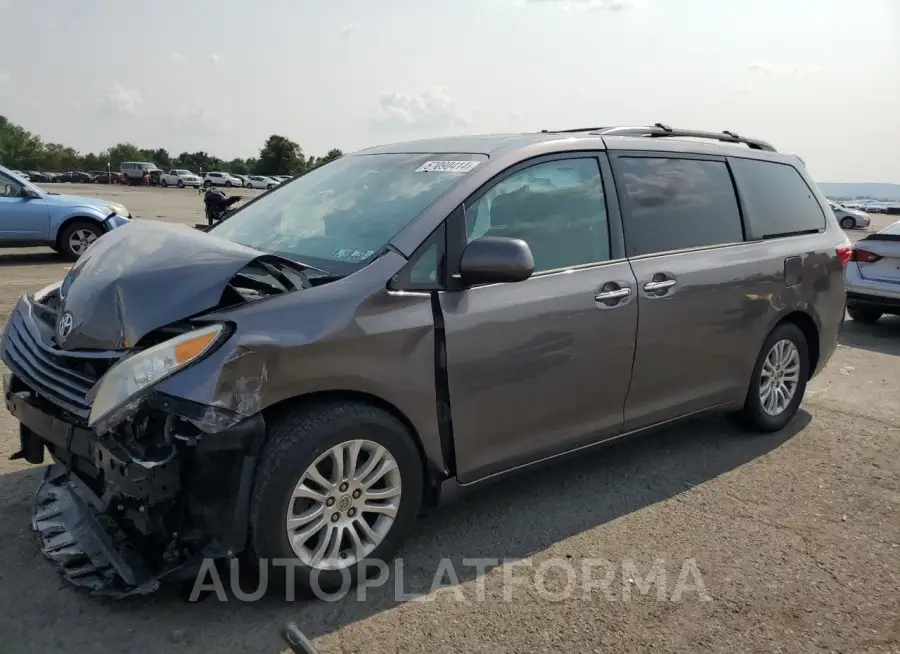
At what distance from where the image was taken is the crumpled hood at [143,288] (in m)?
2.78

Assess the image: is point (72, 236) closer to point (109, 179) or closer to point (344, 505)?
point (344, 505)

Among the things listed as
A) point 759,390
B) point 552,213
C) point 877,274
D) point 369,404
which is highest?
point 552,213

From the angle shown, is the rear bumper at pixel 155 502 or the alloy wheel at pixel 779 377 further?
the alloy wheel at pixel 779 377

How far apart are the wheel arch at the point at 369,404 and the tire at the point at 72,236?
10430 millimetres

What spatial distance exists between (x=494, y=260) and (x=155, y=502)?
1.55m

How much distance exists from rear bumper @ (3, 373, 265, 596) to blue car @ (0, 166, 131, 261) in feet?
32.9

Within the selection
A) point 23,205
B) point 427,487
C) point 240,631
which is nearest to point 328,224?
point 427,487

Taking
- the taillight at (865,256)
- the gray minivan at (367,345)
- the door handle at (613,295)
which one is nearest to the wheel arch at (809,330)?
the gray minivan at (367,345)

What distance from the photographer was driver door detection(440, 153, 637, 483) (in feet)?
10.6

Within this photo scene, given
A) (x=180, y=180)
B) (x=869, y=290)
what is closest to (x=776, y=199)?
(x=869, y=290)

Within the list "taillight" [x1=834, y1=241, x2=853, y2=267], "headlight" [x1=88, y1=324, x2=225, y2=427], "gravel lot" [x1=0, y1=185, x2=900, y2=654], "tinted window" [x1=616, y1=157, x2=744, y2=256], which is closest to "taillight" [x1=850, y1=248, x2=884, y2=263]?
"taillight" [x1=834, y1=241, x2=853, y2=267]

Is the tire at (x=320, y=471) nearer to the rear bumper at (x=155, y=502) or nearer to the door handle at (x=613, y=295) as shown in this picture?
the rear bumper at (x=155, y=502)

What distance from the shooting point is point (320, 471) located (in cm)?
288

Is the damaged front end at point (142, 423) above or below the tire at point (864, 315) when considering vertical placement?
above
